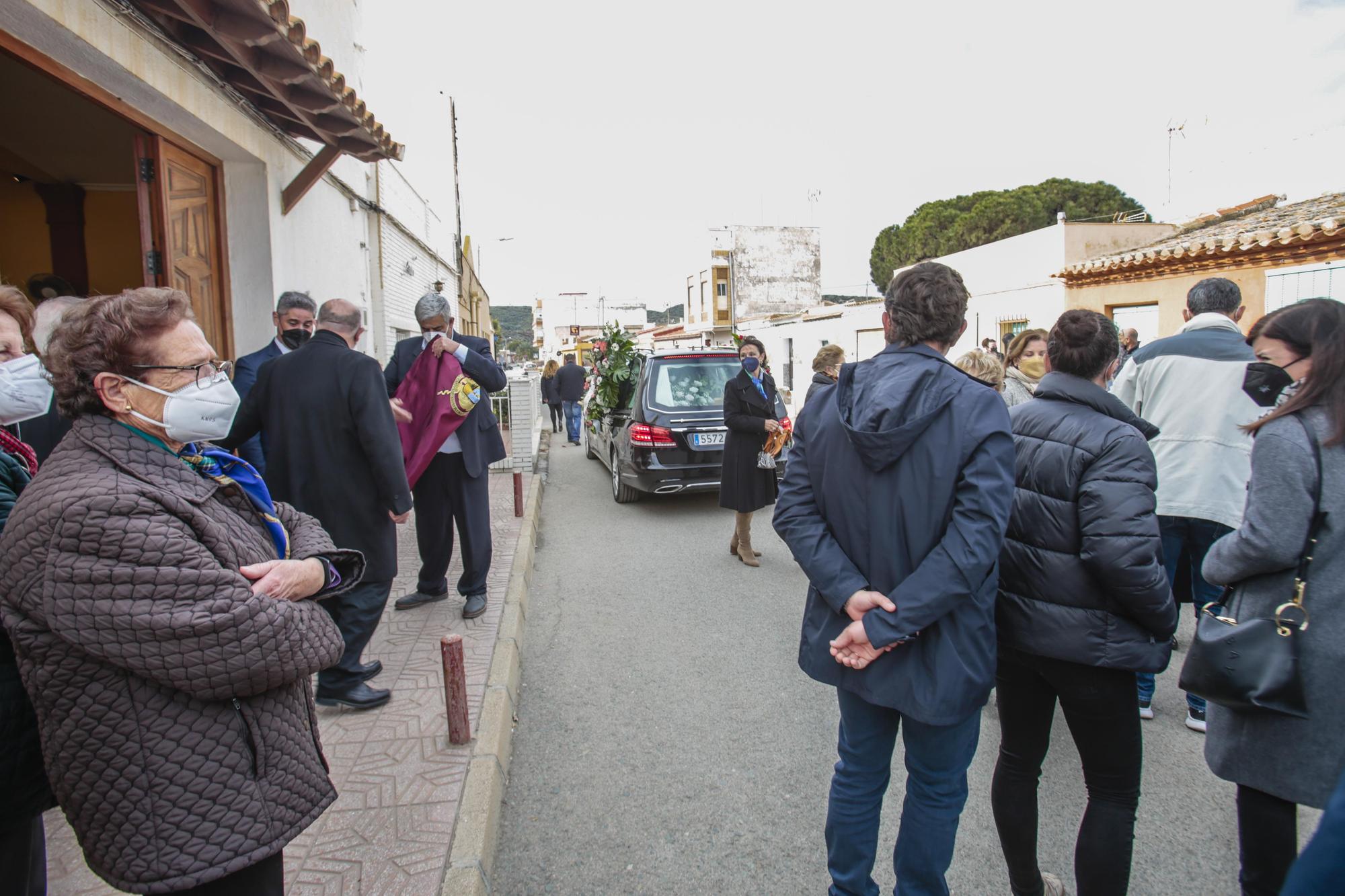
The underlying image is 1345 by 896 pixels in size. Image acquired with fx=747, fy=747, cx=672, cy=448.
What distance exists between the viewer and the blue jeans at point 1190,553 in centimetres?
365

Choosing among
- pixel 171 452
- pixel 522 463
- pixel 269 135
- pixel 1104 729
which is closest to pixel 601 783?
pixel 1104 729

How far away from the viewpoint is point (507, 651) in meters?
4.29

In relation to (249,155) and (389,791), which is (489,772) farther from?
(249,155)

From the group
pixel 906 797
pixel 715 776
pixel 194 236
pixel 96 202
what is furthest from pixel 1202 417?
pixel 96 202

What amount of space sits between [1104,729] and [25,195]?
9.87m

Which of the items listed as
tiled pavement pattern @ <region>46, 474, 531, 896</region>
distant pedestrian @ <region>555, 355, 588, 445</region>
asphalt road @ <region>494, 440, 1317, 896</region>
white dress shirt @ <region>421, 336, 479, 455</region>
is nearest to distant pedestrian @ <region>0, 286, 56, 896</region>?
tiled pavement pattern @ <region>46, 474, 531, 896</region>

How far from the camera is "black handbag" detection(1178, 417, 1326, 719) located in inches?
75.4

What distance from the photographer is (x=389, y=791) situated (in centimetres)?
298

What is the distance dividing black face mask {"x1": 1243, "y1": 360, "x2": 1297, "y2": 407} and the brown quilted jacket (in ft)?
9.37

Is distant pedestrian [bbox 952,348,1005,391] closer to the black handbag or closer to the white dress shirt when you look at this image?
the black handbag

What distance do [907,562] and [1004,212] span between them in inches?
1735

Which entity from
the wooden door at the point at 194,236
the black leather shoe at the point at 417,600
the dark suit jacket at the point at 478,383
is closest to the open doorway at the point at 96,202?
the wooden door at the point at 194,236

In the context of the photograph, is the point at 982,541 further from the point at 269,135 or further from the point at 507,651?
the point at 269,135

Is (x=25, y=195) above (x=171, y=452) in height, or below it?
above
